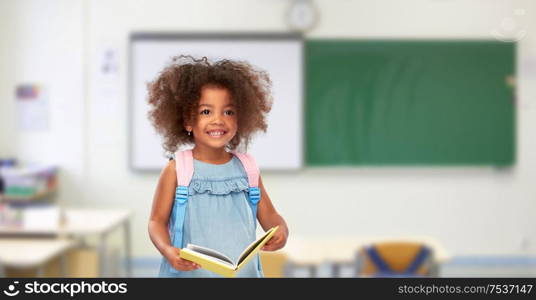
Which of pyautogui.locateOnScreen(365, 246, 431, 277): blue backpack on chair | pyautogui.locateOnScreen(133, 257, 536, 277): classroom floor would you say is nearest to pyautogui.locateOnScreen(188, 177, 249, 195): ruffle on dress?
pyautogui.locateOnScreen(133, 257, 536, 277): classroom floor

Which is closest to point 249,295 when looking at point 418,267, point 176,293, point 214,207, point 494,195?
point 176,293

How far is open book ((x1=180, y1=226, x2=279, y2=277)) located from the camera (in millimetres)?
666

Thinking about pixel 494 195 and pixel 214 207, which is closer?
pixel 214 207

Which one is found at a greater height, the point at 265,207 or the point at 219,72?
the point at 219,72

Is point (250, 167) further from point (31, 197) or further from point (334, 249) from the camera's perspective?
point (334, 249)

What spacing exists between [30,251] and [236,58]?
3.33ft

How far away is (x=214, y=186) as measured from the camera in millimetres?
720

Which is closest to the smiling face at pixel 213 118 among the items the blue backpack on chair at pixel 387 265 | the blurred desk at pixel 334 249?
the blurred desk at pixel 334 249

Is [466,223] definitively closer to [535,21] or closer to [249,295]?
[535,21]

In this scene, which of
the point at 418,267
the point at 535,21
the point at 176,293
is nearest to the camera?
the point at 176,293

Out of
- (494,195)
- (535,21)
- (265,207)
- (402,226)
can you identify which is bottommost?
(402,226)

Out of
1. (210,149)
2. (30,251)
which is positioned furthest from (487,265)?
(30,251)

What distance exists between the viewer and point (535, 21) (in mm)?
1207

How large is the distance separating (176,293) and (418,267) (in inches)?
52.9
